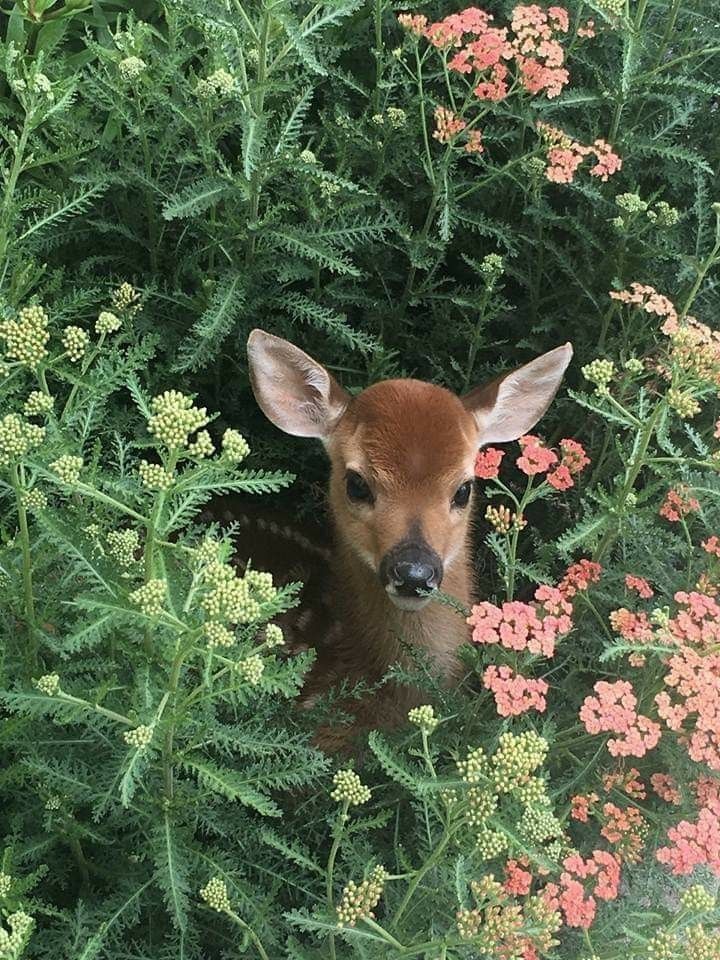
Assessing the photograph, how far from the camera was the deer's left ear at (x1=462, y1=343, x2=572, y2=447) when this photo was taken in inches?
102

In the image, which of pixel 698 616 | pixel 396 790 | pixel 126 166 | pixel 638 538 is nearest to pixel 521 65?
pixel 126 166

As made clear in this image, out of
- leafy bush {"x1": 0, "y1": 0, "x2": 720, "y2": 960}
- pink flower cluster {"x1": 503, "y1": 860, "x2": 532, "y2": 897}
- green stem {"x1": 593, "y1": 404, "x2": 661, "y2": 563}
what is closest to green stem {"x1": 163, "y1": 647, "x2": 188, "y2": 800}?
leafy bush {"x1": 0, "y1": 0, "x2": 720, "y2": 960}

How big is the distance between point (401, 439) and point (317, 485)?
2.23ft

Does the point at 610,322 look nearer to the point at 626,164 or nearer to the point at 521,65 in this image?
the point at 626,164

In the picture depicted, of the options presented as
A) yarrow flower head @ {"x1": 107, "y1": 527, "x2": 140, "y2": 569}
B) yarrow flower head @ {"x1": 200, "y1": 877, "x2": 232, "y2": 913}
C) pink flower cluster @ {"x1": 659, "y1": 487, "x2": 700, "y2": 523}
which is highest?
yarrow flower head @ {"x1": 107, "y1": 527, "x2": 140, "y2": 569}

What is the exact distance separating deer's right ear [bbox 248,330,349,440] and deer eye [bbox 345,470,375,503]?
0.22m

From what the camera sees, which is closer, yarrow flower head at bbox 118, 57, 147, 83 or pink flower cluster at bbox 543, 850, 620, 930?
pink flower cluster at bbox 543, 850, 620, 930

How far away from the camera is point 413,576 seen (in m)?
2.30

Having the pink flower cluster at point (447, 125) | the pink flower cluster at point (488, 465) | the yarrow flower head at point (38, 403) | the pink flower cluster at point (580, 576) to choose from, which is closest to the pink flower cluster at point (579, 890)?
the pink flower cluster at point (580, 576)

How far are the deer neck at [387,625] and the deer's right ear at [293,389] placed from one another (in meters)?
0.35

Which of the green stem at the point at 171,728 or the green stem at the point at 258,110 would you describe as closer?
the green stem at the point at 171,728

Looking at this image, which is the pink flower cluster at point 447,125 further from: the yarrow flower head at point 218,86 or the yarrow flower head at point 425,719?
the yarrow flower head at point 425,719

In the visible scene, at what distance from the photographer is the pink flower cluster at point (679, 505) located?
194 cm

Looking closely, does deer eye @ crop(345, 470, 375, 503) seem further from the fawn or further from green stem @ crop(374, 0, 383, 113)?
green stem @ crop(374, 0, 383, 113)
